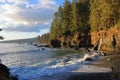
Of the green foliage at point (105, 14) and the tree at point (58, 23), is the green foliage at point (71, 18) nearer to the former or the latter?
the tree at point (58, 23)

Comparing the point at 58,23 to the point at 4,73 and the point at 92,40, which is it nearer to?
the point at 92,40

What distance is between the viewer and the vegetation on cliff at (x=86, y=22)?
66.4m

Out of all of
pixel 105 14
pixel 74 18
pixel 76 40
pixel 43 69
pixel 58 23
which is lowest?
pixel 43 69

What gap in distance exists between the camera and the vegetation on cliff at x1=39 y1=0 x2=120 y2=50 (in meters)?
66.4

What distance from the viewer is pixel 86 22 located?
94875 millimetres

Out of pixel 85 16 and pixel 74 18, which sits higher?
pixel 85 16

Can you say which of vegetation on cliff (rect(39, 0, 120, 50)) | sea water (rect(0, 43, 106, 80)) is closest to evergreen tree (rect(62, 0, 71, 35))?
vegetation on cliff (rect(39, 0, 120, 50))

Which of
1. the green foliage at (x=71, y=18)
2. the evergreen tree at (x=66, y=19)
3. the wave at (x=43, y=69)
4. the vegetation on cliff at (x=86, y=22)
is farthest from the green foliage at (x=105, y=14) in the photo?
the wave at (x=43, y=69)

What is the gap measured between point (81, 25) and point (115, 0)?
30.9 meters

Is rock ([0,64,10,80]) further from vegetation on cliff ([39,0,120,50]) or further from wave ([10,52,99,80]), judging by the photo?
vegetation on cliff ([39,0,120,50])

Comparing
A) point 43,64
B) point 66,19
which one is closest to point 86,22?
point 66,19

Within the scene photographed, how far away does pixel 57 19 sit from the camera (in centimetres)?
11662

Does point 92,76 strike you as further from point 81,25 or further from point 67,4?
point 67,4

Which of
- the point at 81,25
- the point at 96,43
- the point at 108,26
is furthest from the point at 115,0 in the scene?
the point at 81,25
